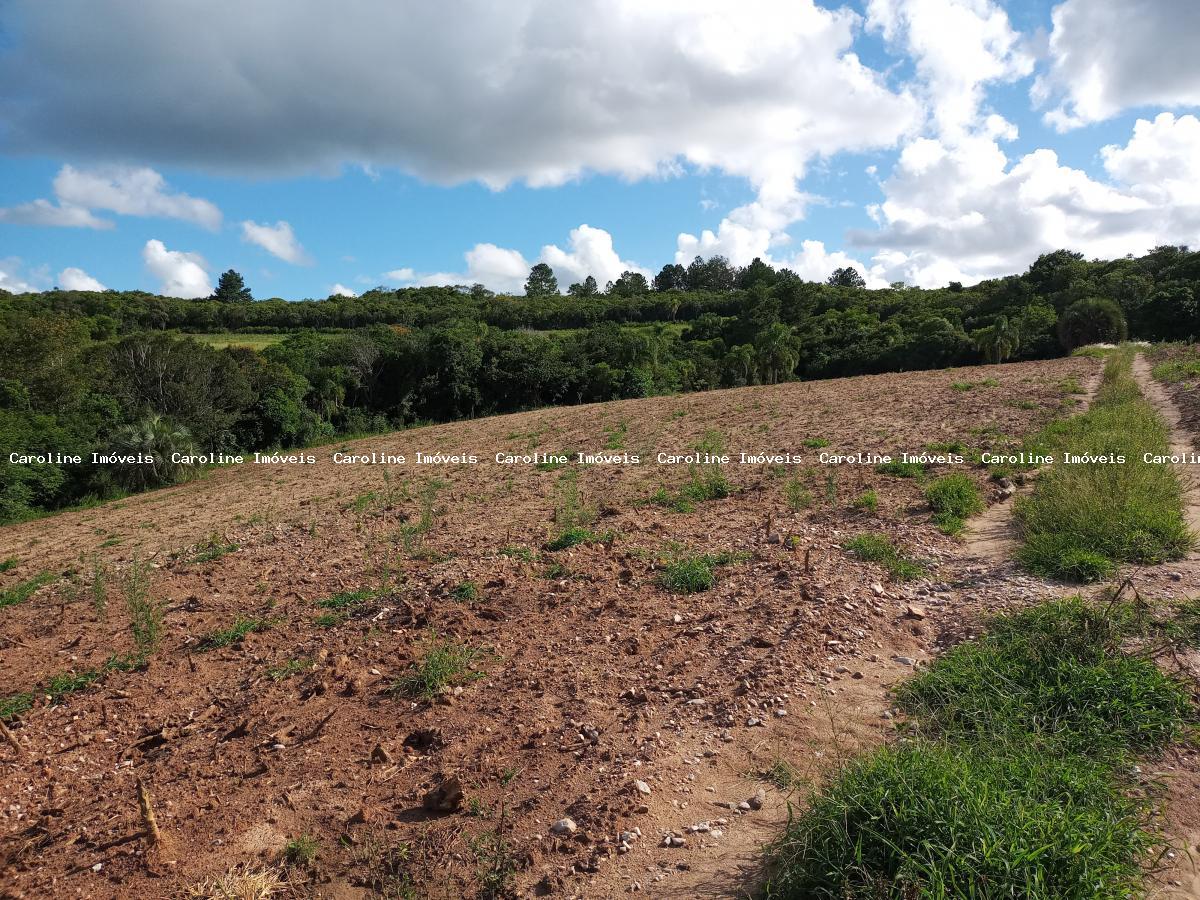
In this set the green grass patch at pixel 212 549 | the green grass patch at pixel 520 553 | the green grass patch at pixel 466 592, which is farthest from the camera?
the green grass patch at pixel 212 549

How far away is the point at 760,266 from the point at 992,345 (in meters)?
54.1

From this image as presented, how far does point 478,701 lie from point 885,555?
12.8ft

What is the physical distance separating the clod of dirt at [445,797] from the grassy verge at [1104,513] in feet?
15.7

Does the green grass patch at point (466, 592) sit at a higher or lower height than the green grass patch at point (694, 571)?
lower

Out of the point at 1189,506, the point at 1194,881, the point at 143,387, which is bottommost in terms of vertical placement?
the point at 1194,881

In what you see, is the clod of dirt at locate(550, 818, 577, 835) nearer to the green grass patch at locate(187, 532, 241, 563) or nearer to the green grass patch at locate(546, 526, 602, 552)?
the green grass patch at locate(546, 526, 602, 552)

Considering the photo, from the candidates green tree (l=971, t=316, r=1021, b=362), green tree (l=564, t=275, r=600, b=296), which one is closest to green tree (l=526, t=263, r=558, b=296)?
green tree (l=564, t=275, r=600, b=296)

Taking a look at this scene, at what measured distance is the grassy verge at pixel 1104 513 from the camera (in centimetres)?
540

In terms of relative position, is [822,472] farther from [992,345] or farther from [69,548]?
[992,345]

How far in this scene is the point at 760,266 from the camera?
275 feet

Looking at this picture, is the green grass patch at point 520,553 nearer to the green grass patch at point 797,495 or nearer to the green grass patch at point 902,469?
the green grass patch at point 797,495

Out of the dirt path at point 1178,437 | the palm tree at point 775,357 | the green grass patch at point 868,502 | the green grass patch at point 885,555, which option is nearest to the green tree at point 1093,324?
the palm tree at point 775,357

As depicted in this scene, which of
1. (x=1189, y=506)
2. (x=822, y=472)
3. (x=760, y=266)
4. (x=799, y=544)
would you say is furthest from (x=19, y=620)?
(x=760, y=266)

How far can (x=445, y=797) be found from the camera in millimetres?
3350
